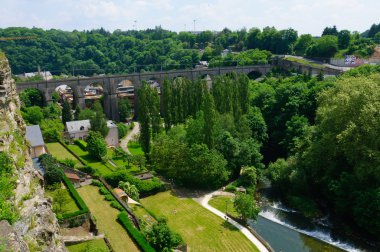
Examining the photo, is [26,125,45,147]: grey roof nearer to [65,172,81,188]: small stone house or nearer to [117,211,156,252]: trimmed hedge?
[65,172,81,188]: small stone house

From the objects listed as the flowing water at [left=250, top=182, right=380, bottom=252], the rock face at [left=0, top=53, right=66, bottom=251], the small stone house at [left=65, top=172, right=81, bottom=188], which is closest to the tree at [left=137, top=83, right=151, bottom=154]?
the small stone house at [left=65, top=172, right=81, bottom=188]

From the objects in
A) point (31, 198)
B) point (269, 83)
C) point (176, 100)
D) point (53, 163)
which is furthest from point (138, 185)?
point (269, 83)

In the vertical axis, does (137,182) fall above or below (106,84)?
below

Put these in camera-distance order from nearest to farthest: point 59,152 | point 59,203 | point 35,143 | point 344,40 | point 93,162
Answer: point 59,203 → point 35,143 → point 93,162 → point 59,152 → point 344,40

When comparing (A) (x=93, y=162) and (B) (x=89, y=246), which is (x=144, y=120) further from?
(B) (x=89, y=246)

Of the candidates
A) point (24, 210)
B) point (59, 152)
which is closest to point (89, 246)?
point (24, 210)
